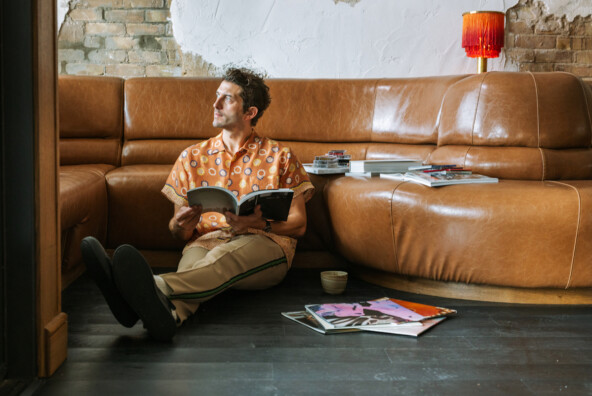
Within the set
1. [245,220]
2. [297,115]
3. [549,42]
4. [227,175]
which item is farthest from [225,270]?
[549,42]

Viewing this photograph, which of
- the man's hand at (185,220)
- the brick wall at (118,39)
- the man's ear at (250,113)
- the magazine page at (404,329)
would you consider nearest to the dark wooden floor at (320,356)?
the magazine page at (404,329)

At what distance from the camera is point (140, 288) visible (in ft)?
5.73

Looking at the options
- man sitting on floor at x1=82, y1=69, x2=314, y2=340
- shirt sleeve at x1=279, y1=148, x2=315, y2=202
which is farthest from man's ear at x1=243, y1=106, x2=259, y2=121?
shirt sleeve at x1=279, y1=148, x2=315, y2=202

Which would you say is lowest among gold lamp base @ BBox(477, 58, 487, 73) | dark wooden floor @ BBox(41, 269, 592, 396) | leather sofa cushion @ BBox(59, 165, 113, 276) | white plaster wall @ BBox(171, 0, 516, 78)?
dark wooden floor @ BBox(41, 269, 592, 396)

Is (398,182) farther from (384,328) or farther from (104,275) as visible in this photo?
(104,275)

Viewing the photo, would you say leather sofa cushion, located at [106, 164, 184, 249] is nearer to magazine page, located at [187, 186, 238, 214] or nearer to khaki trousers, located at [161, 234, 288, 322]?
khaki trousers, located at [161, 234, 288, 322]

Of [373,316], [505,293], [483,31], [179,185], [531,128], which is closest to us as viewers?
[373,316]

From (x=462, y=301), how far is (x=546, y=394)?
0.83 m

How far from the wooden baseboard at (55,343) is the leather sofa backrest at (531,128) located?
1854mm

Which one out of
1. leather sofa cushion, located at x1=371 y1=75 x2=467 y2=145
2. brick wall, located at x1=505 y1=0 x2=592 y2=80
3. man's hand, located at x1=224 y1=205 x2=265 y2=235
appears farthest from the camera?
brick wall, located at x1=505 y1=0 x2=592 y2=80

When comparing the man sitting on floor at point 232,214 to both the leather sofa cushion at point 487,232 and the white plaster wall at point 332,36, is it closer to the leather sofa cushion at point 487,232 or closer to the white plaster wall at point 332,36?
the leather sofa cushion at point 487,232

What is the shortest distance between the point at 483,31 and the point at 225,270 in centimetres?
241

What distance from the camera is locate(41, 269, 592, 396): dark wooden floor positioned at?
154cm

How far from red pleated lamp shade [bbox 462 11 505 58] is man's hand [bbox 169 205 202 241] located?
229 cm
